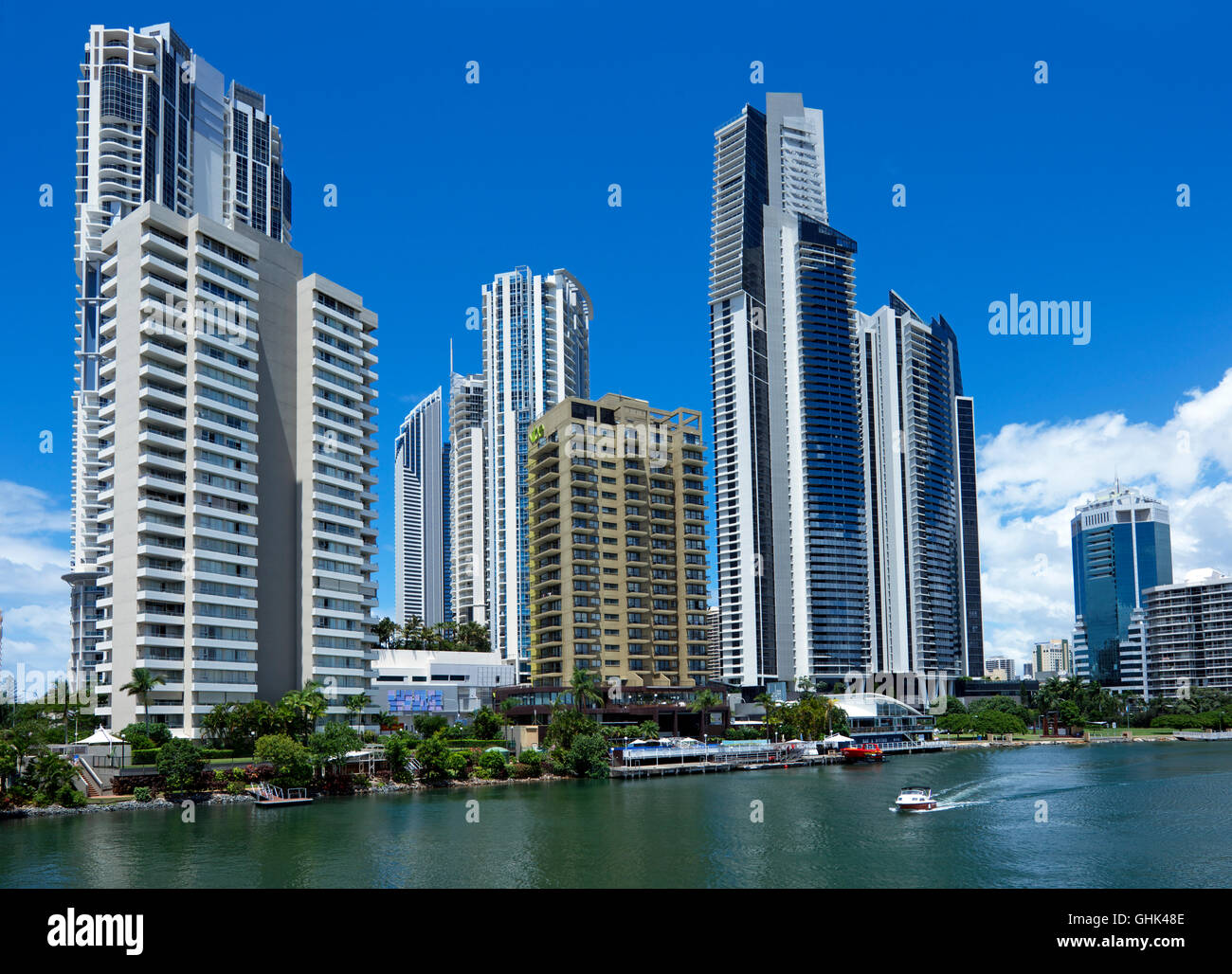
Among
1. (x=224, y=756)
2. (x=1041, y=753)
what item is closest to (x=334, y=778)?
(x=224, y=756)

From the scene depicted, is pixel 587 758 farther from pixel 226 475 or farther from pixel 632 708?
pixel 226 475

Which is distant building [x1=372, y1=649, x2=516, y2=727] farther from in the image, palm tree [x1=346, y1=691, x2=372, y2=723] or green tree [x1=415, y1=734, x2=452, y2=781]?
green tree [x1=415, y1=734, x2=452, y2=781]

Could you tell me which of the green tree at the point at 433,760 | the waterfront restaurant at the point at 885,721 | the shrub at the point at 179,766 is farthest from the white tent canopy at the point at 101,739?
the waterfront restaurant at the point at 885,721

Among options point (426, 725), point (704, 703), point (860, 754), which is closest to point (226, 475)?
point (426, 725)

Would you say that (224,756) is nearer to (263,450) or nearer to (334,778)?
(334,778)

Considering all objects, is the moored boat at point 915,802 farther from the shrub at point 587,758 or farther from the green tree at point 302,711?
the green tree at point 302,711
